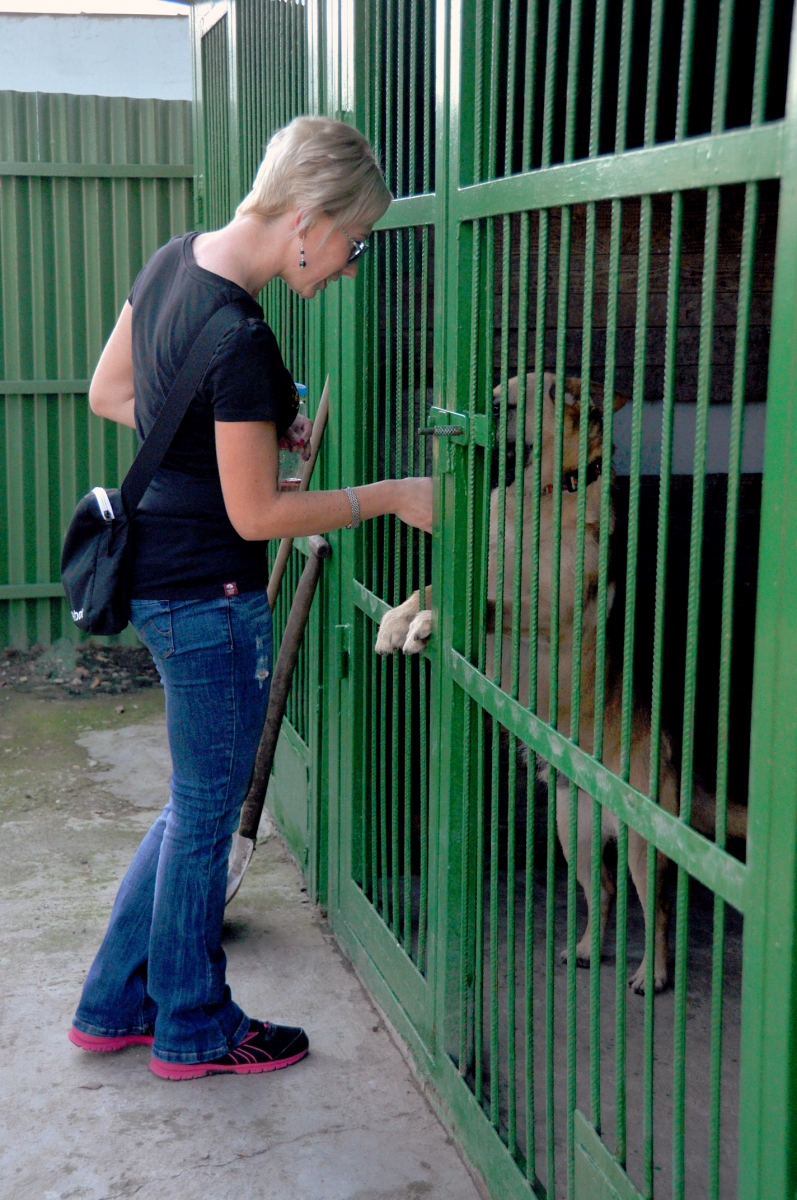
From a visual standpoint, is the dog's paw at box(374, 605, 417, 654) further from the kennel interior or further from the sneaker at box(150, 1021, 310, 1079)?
the sneaker at box(150, 1021, 310, 1079)

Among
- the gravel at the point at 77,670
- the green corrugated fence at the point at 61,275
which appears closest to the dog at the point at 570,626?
the gravel at the point at 77,670

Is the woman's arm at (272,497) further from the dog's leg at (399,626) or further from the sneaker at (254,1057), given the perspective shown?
the sneaker at (254,1057)

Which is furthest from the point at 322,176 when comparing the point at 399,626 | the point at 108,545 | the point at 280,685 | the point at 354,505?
the point at 280,685

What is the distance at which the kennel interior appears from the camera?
4.72 ft

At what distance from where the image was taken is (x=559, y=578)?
2.18 meters

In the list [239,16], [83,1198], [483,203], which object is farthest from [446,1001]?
[239,16]

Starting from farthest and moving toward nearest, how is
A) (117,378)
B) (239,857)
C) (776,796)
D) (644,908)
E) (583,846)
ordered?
(239,857) → (583,846) → (644,908) → (117,378) → (776,796)

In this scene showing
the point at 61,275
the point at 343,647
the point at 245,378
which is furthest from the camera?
the point at 61,275

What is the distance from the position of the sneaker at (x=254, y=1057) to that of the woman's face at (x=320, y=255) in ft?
5.79

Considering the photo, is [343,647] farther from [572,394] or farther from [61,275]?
[61,275]

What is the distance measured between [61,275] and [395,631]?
14.6 ft

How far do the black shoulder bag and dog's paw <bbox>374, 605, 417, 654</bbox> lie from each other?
1.97ft

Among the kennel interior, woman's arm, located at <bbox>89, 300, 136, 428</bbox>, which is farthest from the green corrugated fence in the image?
woman's arm, located at <bbox>89, 300, 136, 428</bbox>

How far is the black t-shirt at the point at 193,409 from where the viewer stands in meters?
2.33
